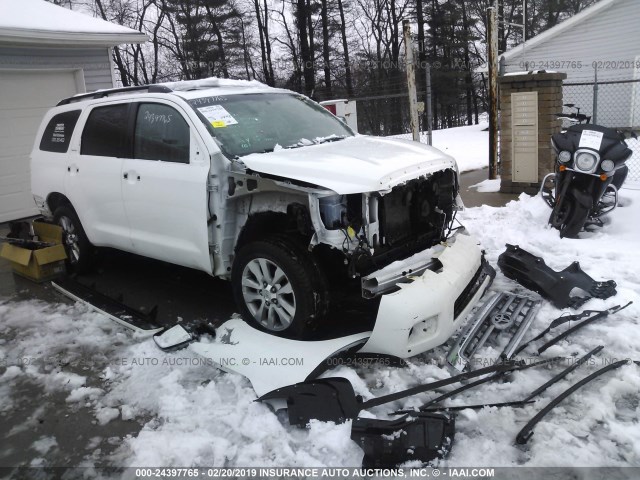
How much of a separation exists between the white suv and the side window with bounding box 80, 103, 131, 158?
0.02m

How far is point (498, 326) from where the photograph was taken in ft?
13.1

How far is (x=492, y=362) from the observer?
143 inches

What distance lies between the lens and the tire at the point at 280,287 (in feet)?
12.2

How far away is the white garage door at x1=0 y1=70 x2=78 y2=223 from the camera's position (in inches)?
351

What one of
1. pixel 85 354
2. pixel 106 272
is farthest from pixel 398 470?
pixel 106 272

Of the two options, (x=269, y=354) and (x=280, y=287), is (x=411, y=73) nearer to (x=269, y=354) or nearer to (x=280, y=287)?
(x=280, y=287)

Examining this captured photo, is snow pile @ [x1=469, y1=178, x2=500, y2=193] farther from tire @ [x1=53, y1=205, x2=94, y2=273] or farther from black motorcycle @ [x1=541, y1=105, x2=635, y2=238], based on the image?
tire @ [x1=53, y1=205, x2=94, y2=273]

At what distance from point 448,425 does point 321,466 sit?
2.33ft

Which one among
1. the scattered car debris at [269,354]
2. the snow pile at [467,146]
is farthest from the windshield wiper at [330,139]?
the snow pile at [467,146]

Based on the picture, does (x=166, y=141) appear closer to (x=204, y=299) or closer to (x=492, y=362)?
(x=204, y=299)

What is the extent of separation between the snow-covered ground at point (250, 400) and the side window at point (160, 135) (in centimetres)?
153

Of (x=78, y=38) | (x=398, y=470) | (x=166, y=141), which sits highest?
(x=78, y=38)

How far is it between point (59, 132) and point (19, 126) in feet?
12.9

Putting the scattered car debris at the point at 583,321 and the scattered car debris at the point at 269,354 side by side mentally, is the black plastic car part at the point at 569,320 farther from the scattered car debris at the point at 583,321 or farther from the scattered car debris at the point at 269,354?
the scattered car debris at the point at 269,354
